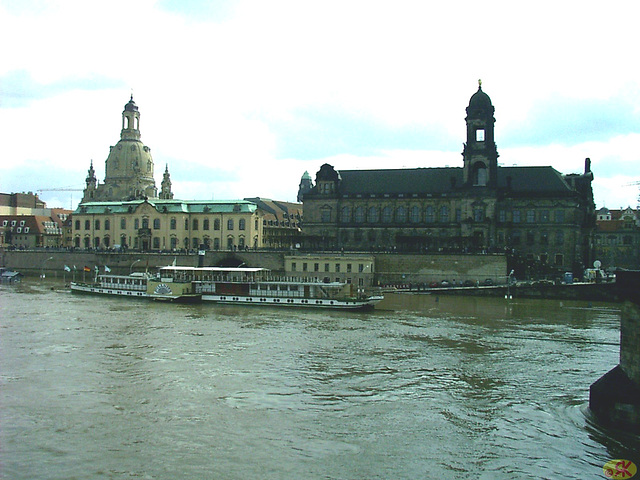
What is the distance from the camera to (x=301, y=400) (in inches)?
1210

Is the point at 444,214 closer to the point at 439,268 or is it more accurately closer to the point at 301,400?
the point at 439,268

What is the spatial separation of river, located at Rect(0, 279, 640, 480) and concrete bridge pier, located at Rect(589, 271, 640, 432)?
0.80 m

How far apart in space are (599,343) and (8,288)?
72.5 metres

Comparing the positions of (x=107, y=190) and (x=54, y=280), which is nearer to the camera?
(x=54, y=280)

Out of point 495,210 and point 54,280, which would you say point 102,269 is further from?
point 495,210

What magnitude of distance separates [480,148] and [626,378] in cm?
7394

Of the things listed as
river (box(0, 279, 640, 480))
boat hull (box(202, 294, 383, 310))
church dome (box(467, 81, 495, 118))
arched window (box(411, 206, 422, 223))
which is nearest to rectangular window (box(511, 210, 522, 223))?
arched window (box(411, 206, 422, 223))

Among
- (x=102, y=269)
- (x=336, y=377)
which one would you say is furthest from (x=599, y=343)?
(x=102, y=269)

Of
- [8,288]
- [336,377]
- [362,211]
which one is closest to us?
[336,377]

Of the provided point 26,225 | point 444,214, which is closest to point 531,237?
point 444,214

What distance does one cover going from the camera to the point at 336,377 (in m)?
35.2

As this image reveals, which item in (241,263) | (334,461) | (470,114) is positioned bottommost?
(334,461)

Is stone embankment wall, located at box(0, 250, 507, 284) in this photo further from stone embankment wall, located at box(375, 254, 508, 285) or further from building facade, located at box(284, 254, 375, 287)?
building facade, located at box(284, 254, 375, 287)

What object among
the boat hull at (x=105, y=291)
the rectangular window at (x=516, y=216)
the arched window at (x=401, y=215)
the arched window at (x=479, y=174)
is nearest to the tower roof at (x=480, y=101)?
the arched window at (x=479, y=174)
